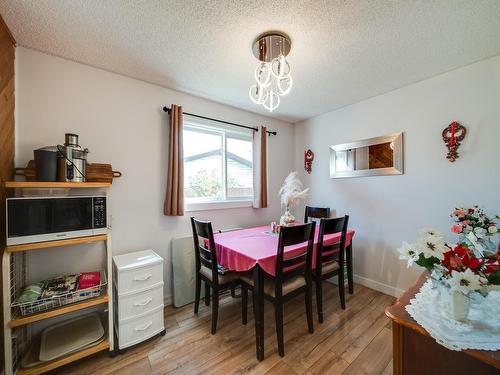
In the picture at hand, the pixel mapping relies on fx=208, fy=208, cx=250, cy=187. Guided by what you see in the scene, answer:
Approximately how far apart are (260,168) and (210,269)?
1553mm

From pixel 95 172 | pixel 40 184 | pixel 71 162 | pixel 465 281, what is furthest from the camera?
pixel 95 172

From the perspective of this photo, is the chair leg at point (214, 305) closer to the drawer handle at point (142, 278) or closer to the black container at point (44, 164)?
the drawer handle at point (142, 278)

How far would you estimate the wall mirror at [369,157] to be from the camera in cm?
241

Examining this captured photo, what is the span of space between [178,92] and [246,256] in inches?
77.9

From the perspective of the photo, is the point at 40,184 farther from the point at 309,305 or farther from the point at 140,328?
the point at 309,305

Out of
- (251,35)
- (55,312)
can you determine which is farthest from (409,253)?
(55,312)

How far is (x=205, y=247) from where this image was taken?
2012 millimetres

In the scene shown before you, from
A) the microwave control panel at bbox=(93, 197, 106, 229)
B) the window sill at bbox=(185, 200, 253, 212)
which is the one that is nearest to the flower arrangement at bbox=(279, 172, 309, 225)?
the window sill at bbox=(185, 200, 253, 212)

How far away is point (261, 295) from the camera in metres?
1.58

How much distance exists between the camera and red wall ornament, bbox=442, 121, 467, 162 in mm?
1977

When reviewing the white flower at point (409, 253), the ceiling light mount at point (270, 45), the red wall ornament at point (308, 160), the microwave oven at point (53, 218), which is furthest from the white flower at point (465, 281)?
the red wall ornament at point (308, 160)

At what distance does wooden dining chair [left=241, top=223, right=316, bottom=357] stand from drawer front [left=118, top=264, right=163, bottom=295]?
29.2 inches

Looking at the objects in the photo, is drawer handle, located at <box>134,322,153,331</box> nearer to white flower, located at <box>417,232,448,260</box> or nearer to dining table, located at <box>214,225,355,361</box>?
dining table, located at <box>214,225,355,361</box>

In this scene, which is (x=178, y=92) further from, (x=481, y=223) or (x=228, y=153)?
(x=481, y=223)
